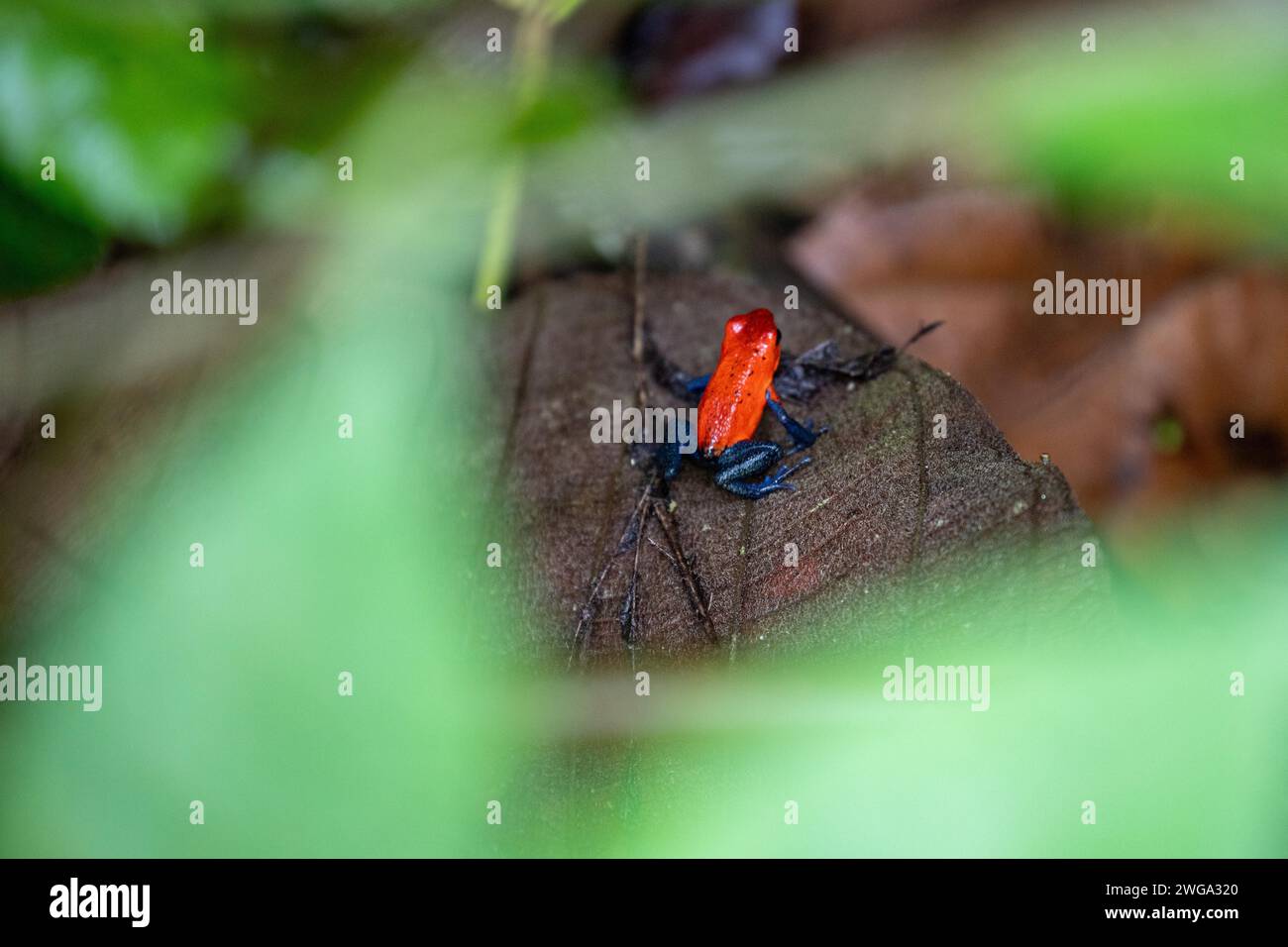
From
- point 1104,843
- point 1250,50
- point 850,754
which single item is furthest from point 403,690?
point 1250,50

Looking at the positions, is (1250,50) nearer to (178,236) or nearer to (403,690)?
(403,690)

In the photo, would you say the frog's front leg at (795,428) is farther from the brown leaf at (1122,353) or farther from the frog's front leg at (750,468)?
the brown leaf at (1122,353)

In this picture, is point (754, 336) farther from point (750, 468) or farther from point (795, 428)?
point (750, 468)

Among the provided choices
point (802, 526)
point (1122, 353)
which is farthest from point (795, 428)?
point (1122, 353)

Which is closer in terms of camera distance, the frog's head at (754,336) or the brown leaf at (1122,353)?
the frog's head at (754,336)

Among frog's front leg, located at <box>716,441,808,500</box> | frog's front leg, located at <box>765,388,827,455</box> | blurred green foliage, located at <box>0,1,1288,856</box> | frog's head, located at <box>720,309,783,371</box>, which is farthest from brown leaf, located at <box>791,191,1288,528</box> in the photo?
frog's front leg, located at <box>716,441,808,500</box>

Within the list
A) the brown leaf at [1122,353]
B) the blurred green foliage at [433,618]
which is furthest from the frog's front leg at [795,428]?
the brown leaf at [1122,353]
